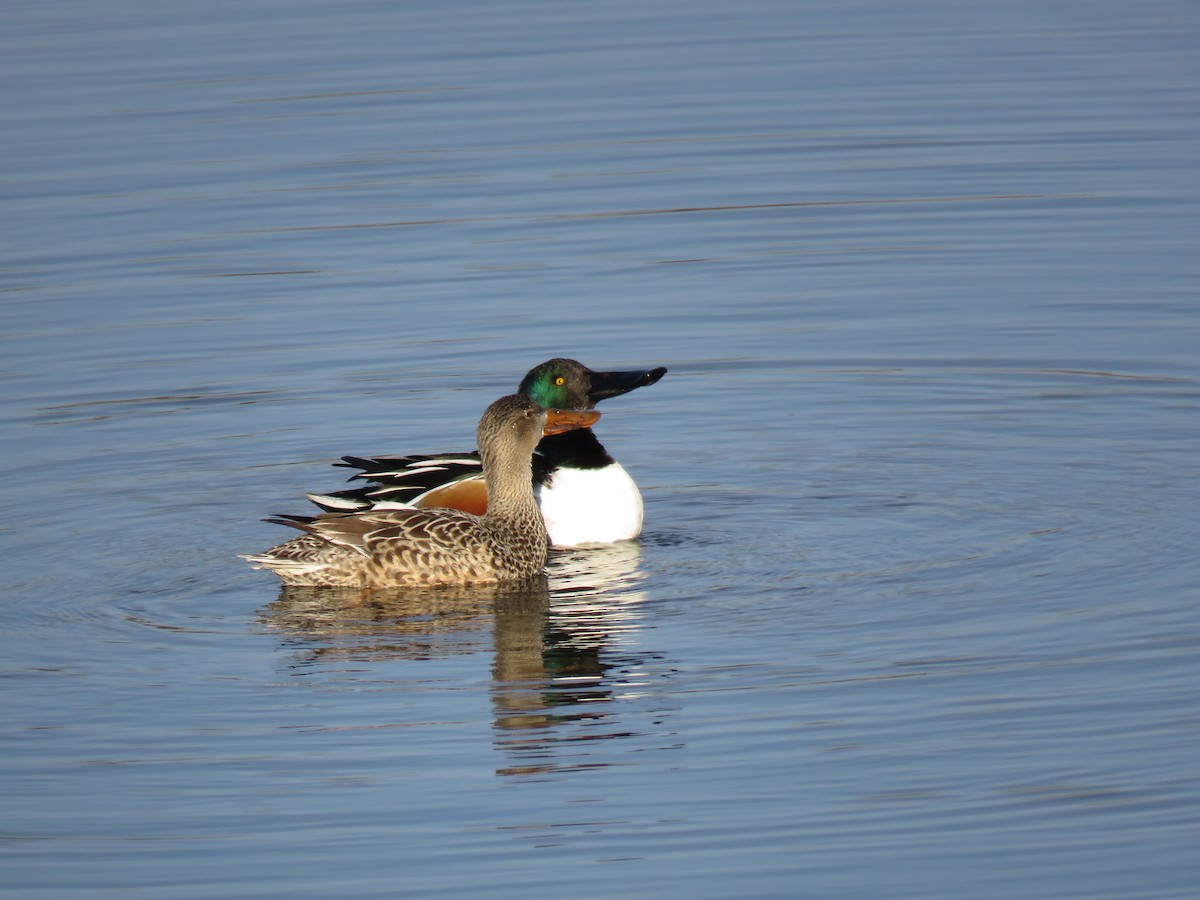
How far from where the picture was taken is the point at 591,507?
10945 millimetres

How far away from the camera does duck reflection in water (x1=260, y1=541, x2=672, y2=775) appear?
8.03m

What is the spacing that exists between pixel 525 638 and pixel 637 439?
370 cm

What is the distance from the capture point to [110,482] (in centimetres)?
1192

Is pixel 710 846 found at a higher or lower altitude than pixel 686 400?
lower

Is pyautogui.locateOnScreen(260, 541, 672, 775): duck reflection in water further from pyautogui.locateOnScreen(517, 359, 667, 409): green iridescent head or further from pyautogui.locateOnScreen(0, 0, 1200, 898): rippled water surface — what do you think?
pyautogui.locateOnScreen(517, 359, 667, 409): green iridescent head

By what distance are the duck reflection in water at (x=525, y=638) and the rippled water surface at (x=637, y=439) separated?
0.12ft

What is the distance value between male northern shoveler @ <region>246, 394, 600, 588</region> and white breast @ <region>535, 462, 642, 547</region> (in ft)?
1.64

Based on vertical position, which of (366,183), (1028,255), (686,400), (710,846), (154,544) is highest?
(366,183)

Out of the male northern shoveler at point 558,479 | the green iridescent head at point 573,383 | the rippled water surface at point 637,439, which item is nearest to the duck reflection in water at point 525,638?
the rippled water surface at point 637,439

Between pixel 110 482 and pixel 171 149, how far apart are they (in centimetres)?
829

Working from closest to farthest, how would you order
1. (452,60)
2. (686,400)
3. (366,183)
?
(686,400) < (366,183) < (452,60)

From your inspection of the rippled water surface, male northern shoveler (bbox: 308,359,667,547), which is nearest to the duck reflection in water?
the rippled water surface

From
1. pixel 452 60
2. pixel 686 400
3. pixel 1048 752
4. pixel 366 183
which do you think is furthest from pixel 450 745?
pixel 452 60

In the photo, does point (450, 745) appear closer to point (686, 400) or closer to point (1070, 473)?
point (1070, 473)
